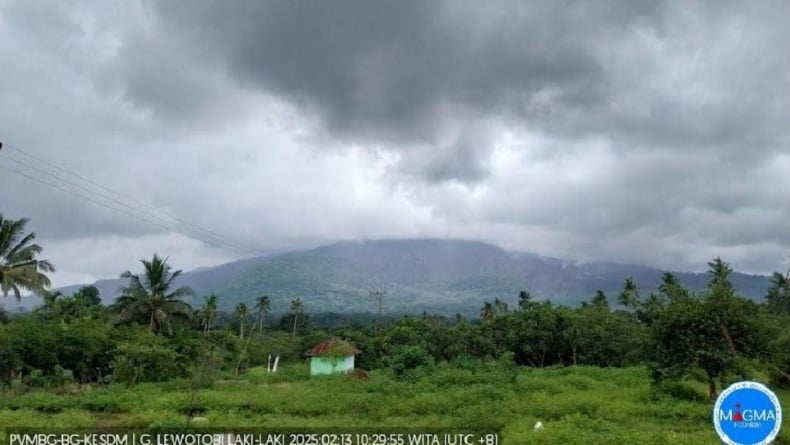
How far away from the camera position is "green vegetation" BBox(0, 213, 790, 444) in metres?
16.1

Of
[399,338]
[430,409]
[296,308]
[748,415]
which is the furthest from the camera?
[296,308]

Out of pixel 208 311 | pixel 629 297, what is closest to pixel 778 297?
pixel 629 297

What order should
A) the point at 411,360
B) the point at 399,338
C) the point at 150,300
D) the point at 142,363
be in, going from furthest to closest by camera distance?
the point at 399,338 → the point at 150,300 → the point at 142,363 → the point at 411,360

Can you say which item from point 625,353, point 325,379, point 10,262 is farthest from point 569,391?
point 10,262

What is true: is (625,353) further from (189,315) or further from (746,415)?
(746,415)

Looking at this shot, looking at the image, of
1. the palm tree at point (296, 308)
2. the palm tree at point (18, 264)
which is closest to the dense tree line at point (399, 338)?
the palm tree at point (18, 264)

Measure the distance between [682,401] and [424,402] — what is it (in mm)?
8918

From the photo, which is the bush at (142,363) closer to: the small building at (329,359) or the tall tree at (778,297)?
the small building at (329,359)

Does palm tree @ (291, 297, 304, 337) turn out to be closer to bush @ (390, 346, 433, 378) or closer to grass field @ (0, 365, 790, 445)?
bush @ (390, 346, 433, 378)

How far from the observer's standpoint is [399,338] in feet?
155

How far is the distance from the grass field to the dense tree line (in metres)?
1.78

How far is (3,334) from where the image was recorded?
87.8 ft

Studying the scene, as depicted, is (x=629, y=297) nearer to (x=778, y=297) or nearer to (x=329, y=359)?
(x=778, y=297)

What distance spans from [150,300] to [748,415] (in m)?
35.4
